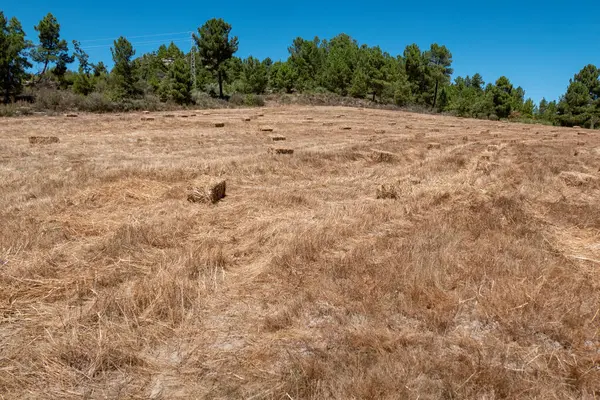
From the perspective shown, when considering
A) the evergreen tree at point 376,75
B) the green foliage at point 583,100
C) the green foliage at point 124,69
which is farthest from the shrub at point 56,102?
the green foliage at point 583,100

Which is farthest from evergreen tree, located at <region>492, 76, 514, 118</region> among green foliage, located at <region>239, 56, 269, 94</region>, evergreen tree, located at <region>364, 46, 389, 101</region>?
green foliage, located at <region>239, 56, 269, 94</region>

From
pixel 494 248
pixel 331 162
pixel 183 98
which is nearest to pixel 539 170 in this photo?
pixel 331 162

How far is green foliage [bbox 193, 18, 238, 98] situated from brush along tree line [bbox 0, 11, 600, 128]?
0.12 meters

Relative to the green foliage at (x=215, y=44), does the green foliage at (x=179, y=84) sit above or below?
below

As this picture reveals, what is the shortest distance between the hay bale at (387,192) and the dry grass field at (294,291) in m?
0.04

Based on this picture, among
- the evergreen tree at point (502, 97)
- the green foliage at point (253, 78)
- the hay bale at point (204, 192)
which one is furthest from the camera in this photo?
the green foliage at point (253, 78)

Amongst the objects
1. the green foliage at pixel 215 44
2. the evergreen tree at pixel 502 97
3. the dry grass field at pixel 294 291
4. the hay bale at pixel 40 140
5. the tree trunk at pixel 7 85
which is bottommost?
the dry grass field at pixel 294 291

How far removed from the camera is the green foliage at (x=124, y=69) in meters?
38.8

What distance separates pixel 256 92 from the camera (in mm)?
56344

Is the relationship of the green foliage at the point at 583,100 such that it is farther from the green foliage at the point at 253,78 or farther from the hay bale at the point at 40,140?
the hay bale at the point at 40,140

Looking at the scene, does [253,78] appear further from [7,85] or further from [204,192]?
[204,192]

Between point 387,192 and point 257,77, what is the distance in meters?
51.5

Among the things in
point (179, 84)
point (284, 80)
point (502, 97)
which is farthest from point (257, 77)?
point (502, 97)

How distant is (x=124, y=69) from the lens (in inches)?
1538
